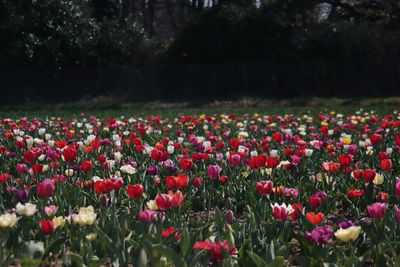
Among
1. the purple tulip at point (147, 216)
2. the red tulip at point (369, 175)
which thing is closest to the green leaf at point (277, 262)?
the purple tulip at point (147, 216)

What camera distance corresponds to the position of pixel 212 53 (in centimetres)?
2477

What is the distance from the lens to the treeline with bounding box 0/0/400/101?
22875 millimetres

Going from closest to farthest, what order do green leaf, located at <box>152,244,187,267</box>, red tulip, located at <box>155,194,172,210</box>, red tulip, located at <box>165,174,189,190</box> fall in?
green leaf, located at <box>152,244,187,267</box> → red tulip, located at <box>155,194,172,210</box> → red tulip, located at <box>165,174,189,190</box>

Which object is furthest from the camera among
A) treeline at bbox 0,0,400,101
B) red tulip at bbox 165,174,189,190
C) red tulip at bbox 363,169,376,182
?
treeline at bbox 0,0,400,101

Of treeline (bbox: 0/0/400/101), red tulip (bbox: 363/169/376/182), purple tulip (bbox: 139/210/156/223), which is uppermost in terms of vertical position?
treeline (bbox: 0/0/400/101)

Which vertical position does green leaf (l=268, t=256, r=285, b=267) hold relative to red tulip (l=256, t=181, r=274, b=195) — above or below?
below

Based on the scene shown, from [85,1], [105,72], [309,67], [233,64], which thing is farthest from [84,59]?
[309,67]

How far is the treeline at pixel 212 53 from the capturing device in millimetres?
22875

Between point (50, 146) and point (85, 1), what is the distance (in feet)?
71.4

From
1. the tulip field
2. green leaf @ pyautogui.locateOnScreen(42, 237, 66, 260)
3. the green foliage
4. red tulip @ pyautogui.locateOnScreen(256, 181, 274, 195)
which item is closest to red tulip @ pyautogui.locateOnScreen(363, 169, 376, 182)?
the tulip field

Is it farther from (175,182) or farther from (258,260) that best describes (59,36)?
(258,260)

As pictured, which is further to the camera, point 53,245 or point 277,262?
point 53,245

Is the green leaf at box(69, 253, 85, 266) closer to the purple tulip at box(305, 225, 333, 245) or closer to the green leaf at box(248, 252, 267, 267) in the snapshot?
the green leaf at box(248, 252, 267, 267)

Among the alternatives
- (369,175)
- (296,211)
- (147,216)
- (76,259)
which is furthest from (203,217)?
(76,259)
